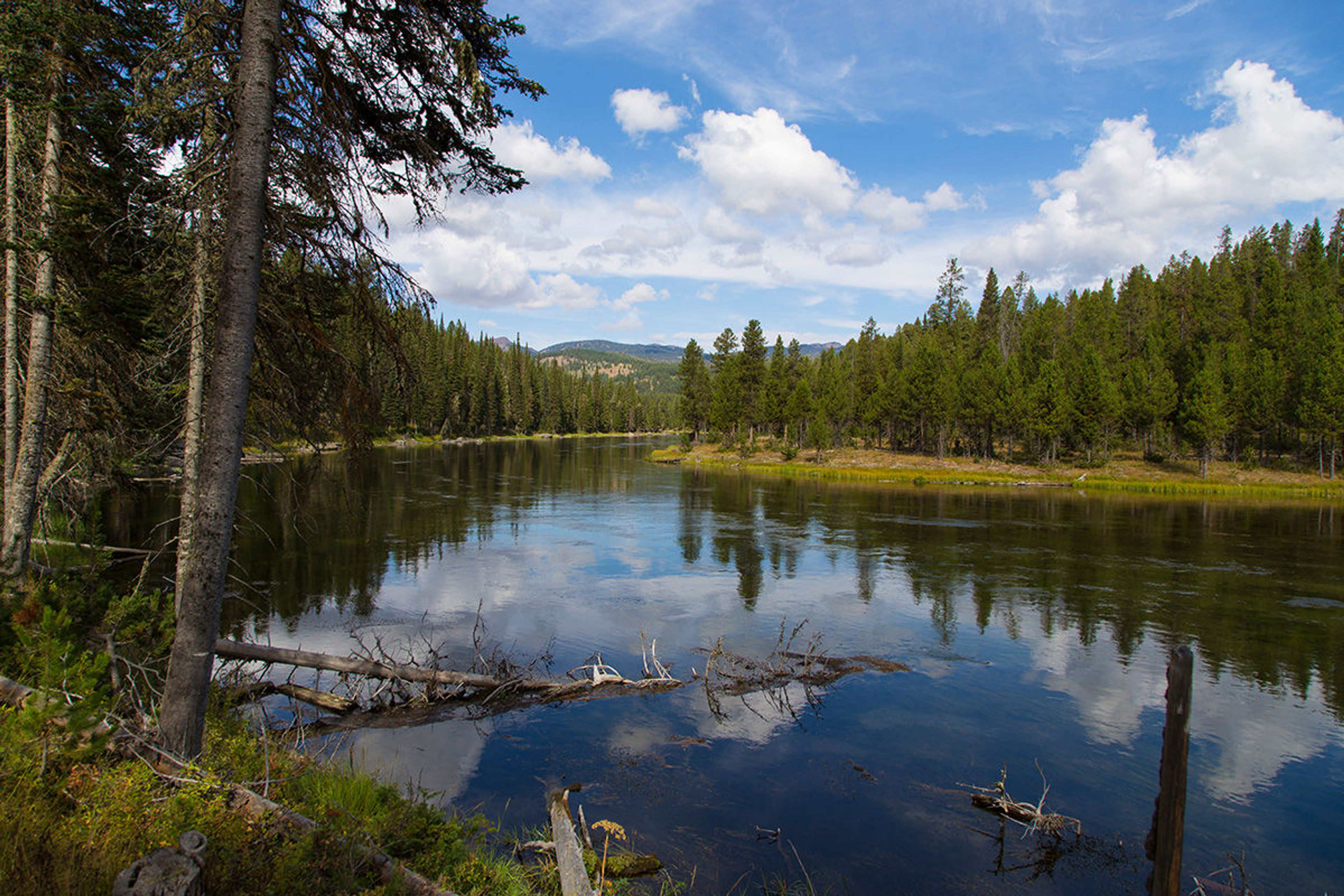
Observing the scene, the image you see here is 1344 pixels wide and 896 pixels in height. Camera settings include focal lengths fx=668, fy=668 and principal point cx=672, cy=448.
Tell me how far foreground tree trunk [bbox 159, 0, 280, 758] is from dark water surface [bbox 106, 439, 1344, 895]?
1.24m

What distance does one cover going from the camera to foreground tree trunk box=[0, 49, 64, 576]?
10.4 meters

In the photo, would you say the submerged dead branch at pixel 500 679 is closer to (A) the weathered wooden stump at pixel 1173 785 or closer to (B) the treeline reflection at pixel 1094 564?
(B) the treeline reflection at pixel 1094 564

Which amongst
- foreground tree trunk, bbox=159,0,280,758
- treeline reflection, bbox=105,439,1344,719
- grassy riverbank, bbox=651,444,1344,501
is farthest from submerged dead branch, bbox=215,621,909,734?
grassy riverbank, bbox=651,444,1344,501

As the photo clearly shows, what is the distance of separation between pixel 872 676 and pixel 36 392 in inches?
623

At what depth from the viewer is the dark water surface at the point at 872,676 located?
863 cm

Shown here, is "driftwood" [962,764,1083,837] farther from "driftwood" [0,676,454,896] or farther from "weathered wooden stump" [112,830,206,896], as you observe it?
"weathered wooden stump" [112,830,206,896]

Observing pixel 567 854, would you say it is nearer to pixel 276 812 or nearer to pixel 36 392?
pixel 276 812

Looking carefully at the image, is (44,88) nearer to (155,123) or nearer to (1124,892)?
(155,123)

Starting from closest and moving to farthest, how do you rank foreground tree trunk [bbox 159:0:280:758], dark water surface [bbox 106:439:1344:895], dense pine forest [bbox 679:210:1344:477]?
foreground tree trunk [bbox 159:0:280:758] < dark water surface [bbox 106:439:1344:895] < dense pine forest [bbox 679:210:1344:477]

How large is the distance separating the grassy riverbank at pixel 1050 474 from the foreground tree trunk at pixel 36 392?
59665mm

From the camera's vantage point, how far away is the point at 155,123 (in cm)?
775

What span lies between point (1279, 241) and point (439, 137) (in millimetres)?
139185

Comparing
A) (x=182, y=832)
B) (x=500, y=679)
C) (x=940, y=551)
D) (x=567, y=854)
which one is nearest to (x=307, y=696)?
(x=500, y=679)

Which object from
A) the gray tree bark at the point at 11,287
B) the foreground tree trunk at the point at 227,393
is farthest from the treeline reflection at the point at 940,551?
the gray tree bark at the point at 11,287
